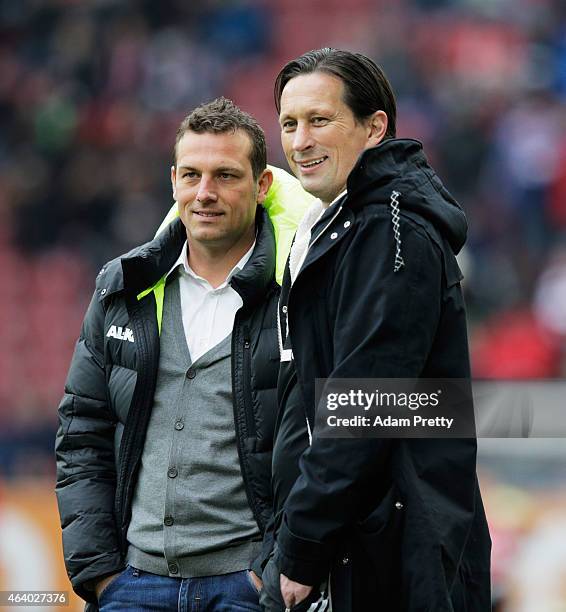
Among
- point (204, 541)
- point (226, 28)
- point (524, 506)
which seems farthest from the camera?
point (226, 28)

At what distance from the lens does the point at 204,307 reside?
9.38 ft

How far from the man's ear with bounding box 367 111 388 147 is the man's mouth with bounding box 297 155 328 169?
0.10m

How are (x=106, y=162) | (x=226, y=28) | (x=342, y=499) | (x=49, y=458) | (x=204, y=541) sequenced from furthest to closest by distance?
(x=226, y=28) < (x=106, y=162) < (x=49, y=458) < (x=204, y=541) < (x=342, y=499)

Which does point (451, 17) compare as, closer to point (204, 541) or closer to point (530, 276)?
point (530, 276)

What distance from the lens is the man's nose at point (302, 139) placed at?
8.16ft

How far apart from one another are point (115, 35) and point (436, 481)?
8.75m

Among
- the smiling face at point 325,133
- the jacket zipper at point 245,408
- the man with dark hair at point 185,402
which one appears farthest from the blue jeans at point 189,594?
the smiling face at point 325,133

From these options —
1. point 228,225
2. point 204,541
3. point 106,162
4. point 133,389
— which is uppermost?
point 106,162

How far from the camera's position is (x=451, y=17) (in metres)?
10.2

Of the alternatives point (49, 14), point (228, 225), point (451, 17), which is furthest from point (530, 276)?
point (228, 225)

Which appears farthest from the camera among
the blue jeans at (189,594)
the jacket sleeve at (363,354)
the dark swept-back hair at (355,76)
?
the blue jeans at (189,594)

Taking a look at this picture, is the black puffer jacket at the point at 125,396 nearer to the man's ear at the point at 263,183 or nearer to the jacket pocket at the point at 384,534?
the man's ear at the point at 263,183

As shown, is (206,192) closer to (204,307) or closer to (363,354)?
(204,307)

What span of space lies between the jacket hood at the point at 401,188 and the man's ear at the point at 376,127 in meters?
0.12
